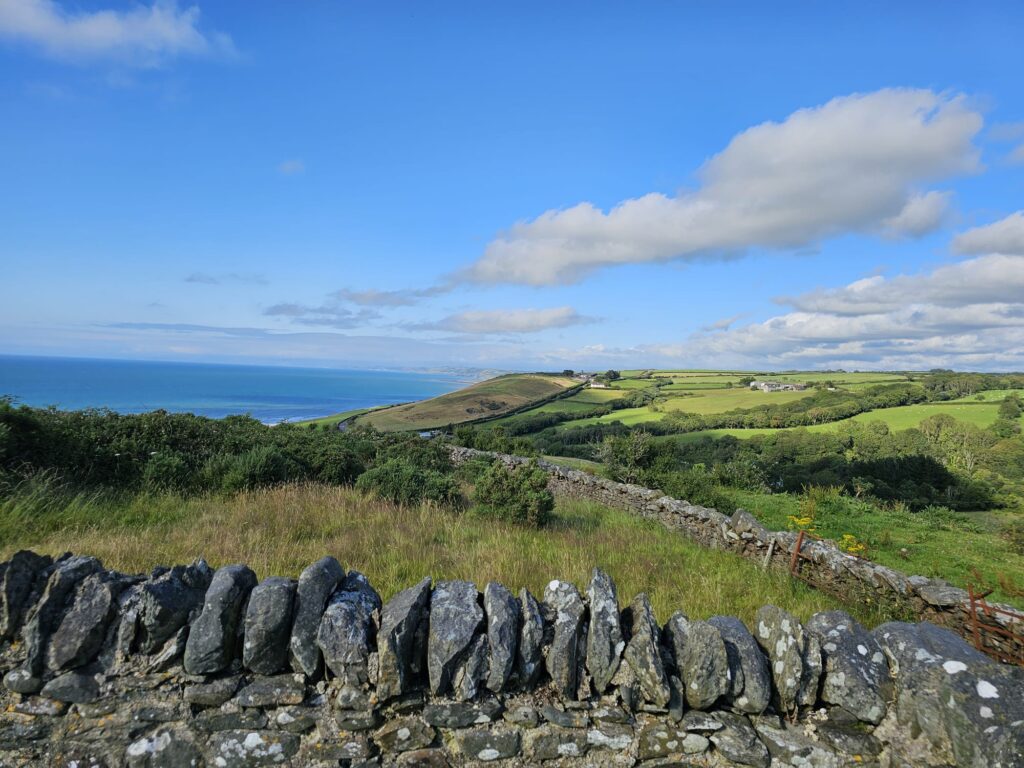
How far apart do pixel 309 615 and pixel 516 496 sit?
7.23m

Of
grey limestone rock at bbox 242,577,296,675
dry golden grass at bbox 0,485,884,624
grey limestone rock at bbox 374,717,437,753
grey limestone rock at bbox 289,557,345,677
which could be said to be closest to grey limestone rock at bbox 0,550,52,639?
grey limestone rock at bbox 242,577,296,675

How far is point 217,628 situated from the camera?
3.24 meters

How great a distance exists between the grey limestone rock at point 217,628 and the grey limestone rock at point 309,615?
0.39 meters

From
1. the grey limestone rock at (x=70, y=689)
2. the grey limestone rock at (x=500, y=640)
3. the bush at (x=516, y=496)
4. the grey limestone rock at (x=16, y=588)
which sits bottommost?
the bush at (x=516, y=496)

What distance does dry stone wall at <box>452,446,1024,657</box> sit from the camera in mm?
7488

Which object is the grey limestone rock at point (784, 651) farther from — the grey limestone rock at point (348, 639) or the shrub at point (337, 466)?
the shrub at point (337, 466)

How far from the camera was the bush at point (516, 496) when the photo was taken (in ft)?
32.9

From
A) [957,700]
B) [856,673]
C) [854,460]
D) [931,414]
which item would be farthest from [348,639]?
[931,414]

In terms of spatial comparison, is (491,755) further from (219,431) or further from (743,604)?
(219,431)

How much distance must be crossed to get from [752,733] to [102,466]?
10.9m

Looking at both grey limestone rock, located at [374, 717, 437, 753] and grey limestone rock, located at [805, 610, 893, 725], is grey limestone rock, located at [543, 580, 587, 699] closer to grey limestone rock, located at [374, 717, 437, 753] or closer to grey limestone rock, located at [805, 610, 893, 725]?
grey limestone rock, located at [374, 717, 437, 753]

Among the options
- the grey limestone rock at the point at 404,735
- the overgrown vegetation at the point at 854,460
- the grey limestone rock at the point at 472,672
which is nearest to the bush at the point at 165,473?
the grey limestone rock at the point at 404,735

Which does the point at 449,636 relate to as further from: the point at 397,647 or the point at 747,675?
the point at 747,675

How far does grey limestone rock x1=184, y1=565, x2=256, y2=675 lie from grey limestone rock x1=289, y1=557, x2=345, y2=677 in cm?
39
